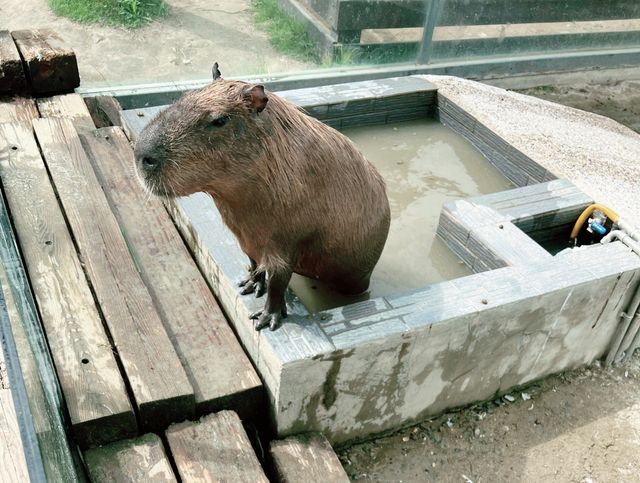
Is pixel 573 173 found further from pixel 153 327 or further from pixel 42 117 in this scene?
pixel 42 117

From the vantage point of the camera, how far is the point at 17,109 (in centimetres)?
442

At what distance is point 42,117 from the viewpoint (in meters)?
4.35

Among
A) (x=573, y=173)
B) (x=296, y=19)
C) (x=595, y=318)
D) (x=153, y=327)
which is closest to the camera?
(x=153, y=327)

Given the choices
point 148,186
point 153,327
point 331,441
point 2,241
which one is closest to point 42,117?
point 2,241

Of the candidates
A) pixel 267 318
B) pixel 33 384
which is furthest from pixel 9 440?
pixel 267 318

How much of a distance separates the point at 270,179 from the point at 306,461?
3.92ft

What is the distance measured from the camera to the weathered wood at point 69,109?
172 inches

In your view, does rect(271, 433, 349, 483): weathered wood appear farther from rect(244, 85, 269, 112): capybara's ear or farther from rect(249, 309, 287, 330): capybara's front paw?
rect(244, 85, 269, 112): capybara's ear

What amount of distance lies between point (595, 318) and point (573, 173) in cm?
114

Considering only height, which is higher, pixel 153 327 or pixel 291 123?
pixel 291 123

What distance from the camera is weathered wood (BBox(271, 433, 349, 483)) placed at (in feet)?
8.87

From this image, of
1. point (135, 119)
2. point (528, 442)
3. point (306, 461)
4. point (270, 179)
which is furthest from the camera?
point (135, 119)

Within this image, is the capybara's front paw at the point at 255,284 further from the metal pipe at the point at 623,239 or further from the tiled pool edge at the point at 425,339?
the metal pipe at the point at 623,239

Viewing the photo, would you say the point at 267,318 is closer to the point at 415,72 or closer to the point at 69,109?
the point at 69,109
